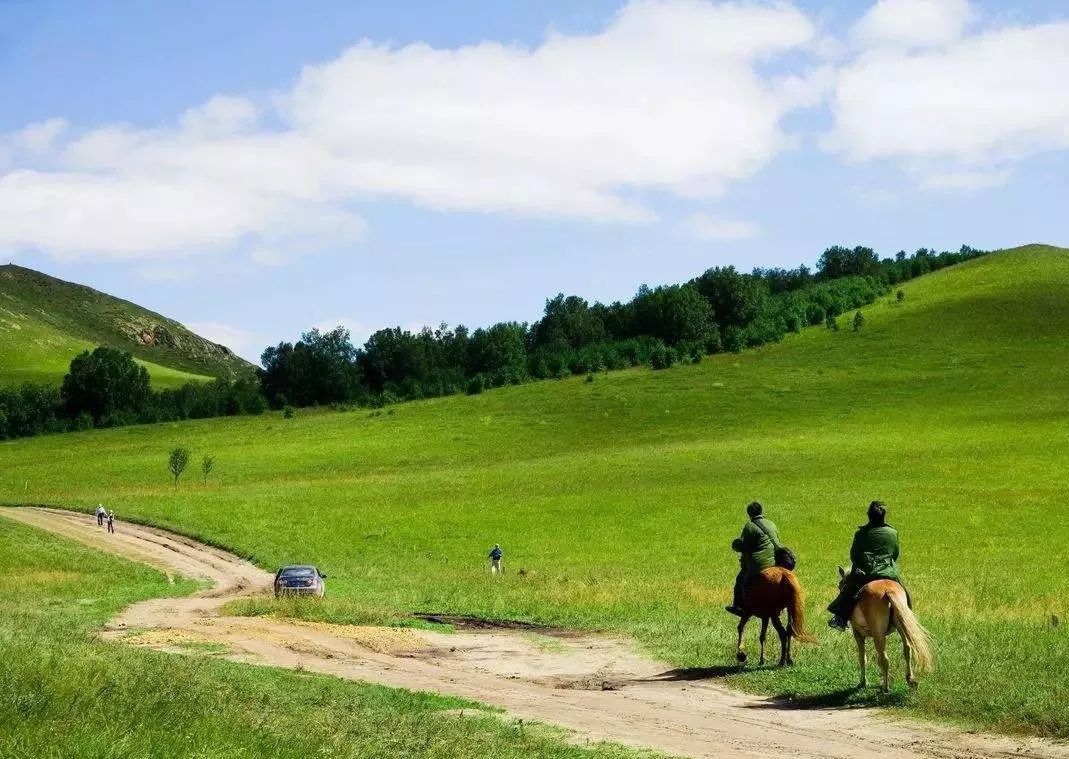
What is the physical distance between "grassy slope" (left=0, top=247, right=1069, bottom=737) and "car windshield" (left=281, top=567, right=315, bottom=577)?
77.8 inches

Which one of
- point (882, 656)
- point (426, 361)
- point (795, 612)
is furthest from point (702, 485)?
point (426, 361)

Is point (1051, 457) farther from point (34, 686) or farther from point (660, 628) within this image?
point (34, 686)

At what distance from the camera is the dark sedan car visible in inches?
1313

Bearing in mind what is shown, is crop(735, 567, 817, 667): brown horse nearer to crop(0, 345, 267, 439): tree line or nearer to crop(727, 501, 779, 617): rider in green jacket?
crop(727, 501, 779, 617): rider in green jacket

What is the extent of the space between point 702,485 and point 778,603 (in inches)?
2048

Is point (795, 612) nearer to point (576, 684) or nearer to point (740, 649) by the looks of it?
point (740, 649)

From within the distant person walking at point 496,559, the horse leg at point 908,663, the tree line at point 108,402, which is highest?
the tree line at point 108,402

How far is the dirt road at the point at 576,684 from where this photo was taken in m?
13.3

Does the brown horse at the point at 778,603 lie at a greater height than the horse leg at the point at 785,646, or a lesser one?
greater

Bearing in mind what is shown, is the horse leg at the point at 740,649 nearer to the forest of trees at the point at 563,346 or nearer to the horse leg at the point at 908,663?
the horse leg at the point at 908,663

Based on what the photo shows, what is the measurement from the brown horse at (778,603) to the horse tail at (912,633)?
2815 millimetres

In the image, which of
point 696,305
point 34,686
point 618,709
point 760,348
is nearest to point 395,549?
point 618,709

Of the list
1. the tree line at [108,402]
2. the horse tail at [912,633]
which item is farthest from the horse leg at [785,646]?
the tree line at [108,402]

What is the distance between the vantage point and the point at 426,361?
15500 centimetres
